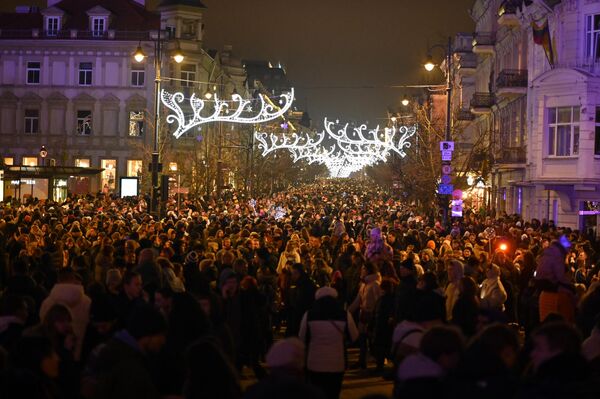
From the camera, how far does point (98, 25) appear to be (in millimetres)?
74000

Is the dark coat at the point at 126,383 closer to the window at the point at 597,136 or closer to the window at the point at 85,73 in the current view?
the window at the point at 597,136

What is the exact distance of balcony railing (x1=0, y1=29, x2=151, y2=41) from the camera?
238 ft

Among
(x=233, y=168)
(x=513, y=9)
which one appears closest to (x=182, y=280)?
(x=513, y=9)

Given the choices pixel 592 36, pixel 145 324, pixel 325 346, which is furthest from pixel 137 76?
pixel 145 324

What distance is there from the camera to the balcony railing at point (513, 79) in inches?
1778

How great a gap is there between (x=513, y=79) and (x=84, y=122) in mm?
37925

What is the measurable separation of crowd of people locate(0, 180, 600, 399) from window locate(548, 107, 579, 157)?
49.5 feet

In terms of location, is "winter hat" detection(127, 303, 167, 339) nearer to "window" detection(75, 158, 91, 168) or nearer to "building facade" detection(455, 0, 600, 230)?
"building facade" detection(455, 0, 600, 230)

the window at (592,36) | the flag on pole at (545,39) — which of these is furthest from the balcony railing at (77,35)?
the window at (592,36)

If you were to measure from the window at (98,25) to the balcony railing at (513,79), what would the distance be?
35778 mm

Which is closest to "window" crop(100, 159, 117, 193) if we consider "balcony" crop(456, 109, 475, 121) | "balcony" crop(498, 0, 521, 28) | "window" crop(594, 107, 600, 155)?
"balcony" crop(456, 109, 475, 121)

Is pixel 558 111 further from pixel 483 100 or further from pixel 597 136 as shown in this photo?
pixel 483 100

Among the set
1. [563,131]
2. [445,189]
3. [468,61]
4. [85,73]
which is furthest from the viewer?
[85,73]

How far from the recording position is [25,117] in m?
74.2
